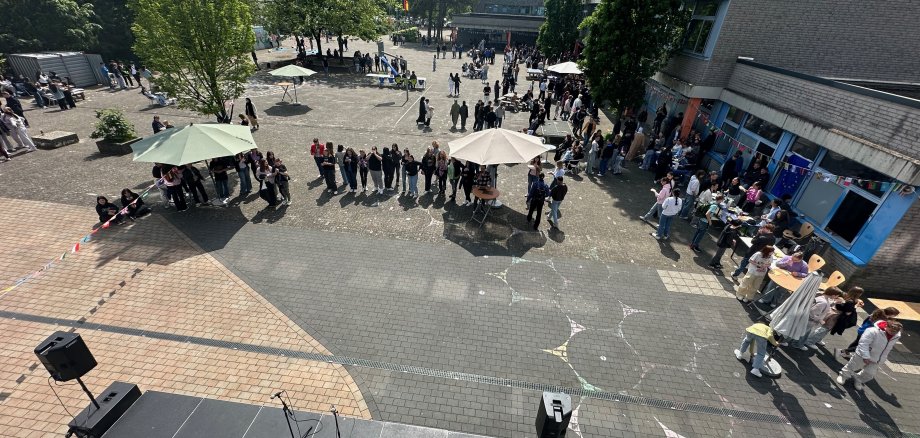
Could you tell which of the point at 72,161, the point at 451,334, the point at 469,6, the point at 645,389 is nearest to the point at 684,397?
the point at 645,389

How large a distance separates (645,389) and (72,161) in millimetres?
21298

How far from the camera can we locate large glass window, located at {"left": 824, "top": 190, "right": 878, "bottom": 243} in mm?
9930

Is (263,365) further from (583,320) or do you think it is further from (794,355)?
(794,355)

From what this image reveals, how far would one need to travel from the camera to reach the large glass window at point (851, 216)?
9930 millimetres

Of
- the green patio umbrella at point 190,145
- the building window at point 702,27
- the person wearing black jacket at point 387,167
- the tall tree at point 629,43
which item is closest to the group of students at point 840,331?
the person wearing black jacket at point 387,167

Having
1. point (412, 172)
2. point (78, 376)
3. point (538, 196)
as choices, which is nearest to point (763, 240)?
point (538, 196)

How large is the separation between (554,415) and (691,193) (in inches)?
430

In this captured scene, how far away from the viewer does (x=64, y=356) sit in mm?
5156

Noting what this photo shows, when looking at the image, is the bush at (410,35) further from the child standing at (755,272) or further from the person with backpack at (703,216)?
the child standing at (755,272)

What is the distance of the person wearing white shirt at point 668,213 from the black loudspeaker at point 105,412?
→ 41.8 feet

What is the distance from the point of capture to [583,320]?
857 cm

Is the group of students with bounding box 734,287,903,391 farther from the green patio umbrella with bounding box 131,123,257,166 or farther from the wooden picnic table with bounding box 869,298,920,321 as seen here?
the green patio umbrella with bounding box 131,123,257,166

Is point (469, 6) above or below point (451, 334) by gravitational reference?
above

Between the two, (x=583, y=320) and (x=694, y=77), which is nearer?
(x=583, y=320)
